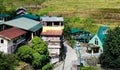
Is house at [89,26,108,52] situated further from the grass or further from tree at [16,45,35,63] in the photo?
the grass

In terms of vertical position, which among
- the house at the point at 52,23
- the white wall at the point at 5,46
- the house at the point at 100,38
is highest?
the house at the point at 52,23

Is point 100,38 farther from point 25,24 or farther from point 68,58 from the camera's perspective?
point 25,24

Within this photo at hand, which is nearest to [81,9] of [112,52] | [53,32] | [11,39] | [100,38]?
[100,38]

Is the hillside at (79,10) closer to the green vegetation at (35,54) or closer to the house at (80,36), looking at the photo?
the house at (80,36)

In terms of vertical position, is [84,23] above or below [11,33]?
below

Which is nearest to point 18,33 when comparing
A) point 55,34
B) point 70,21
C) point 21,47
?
point 21,47

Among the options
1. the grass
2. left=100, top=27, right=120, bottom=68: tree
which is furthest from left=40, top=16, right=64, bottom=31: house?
the grass

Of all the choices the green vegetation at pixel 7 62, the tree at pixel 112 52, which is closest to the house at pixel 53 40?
the tree at pixel 112 52
